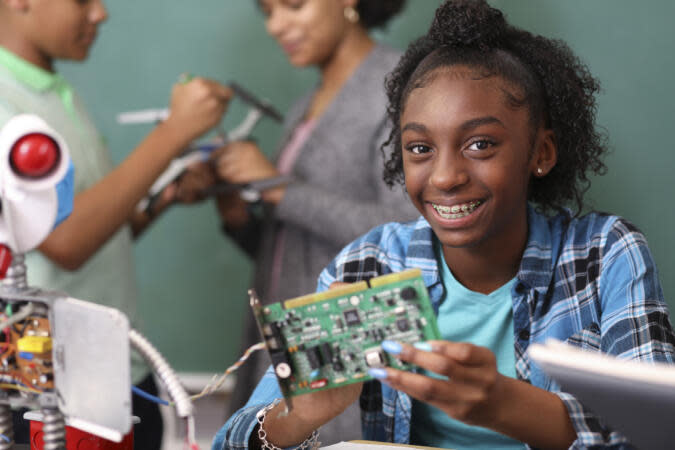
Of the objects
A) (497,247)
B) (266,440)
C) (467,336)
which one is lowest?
(266,440)

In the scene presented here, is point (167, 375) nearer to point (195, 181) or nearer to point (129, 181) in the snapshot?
point (129, 181)

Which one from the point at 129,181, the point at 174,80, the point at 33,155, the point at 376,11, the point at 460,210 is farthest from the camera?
the point at 174,80

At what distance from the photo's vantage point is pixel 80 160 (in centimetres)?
148

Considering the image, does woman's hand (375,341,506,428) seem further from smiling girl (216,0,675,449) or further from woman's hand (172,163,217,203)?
woman's hand (172,163,217,203)

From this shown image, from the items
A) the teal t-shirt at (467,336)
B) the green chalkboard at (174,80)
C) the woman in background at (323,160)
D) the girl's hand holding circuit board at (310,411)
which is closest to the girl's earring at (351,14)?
the woman in background at (323,160)

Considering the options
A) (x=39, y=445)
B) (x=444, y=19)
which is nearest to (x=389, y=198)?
(x=444, y=19)

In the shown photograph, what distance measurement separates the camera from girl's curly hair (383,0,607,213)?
1.02 m

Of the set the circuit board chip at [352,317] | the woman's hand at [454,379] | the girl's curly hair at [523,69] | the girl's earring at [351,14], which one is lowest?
the woman's hand at [454,379]

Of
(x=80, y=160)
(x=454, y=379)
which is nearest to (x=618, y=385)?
(x=454, y=379)

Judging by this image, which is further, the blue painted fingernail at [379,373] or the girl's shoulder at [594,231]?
the girl's shoulder at [594,231]

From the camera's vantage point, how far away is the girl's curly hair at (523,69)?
102 centimetres

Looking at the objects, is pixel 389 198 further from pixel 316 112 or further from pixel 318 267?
pixel 316 112

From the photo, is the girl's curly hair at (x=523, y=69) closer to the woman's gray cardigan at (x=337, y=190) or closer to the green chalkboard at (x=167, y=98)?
the woman's gray cardigan at (x=337, y=190)

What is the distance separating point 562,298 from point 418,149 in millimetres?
303
